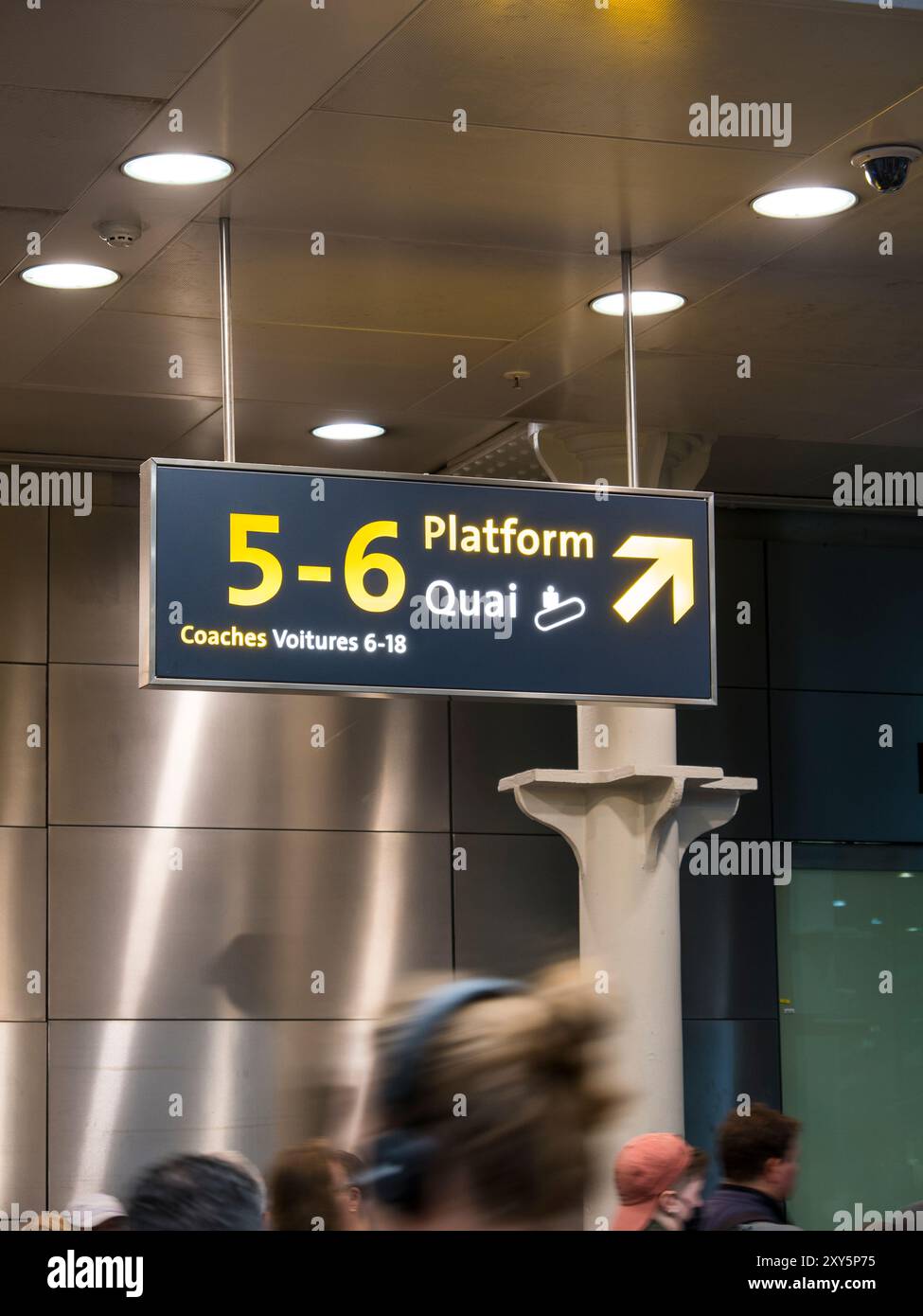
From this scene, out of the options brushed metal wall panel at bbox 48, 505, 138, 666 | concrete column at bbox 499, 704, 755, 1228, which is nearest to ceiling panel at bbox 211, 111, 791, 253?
concrete column at bbox 499, 704, 755, 1228

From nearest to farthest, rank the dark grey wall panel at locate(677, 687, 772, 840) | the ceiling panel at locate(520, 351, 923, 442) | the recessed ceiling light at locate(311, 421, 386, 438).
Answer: the ceiling panel at locate(520, 351, 923, 442), the recessed ceiling light at locate(311, 421, 386, 438), the dark grey wall panel at locate(677, 687, 772, 840)

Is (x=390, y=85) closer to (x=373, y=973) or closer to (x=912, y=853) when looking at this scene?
(x=373, y=973)

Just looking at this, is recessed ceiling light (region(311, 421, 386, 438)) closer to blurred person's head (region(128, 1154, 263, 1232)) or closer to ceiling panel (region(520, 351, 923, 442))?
ceiling panel (region(520, 351, 923, 442))

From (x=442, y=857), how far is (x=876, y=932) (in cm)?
214

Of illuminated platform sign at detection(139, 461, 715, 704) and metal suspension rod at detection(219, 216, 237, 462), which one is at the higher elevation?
metal suspension rod at detection(219, 216, 237, 462)

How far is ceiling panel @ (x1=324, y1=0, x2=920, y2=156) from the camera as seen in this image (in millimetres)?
3725

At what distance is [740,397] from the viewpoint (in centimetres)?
639

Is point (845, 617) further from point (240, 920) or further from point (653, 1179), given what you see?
point (653, 1179)

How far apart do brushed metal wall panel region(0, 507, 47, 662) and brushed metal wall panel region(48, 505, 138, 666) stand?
42 millimetres

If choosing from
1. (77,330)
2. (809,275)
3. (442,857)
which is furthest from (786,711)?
(77,330)

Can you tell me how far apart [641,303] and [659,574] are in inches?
41.9

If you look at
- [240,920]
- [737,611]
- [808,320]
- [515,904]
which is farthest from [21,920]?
[808,320]

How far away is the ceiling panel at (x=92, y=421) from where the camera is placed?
256 inches
